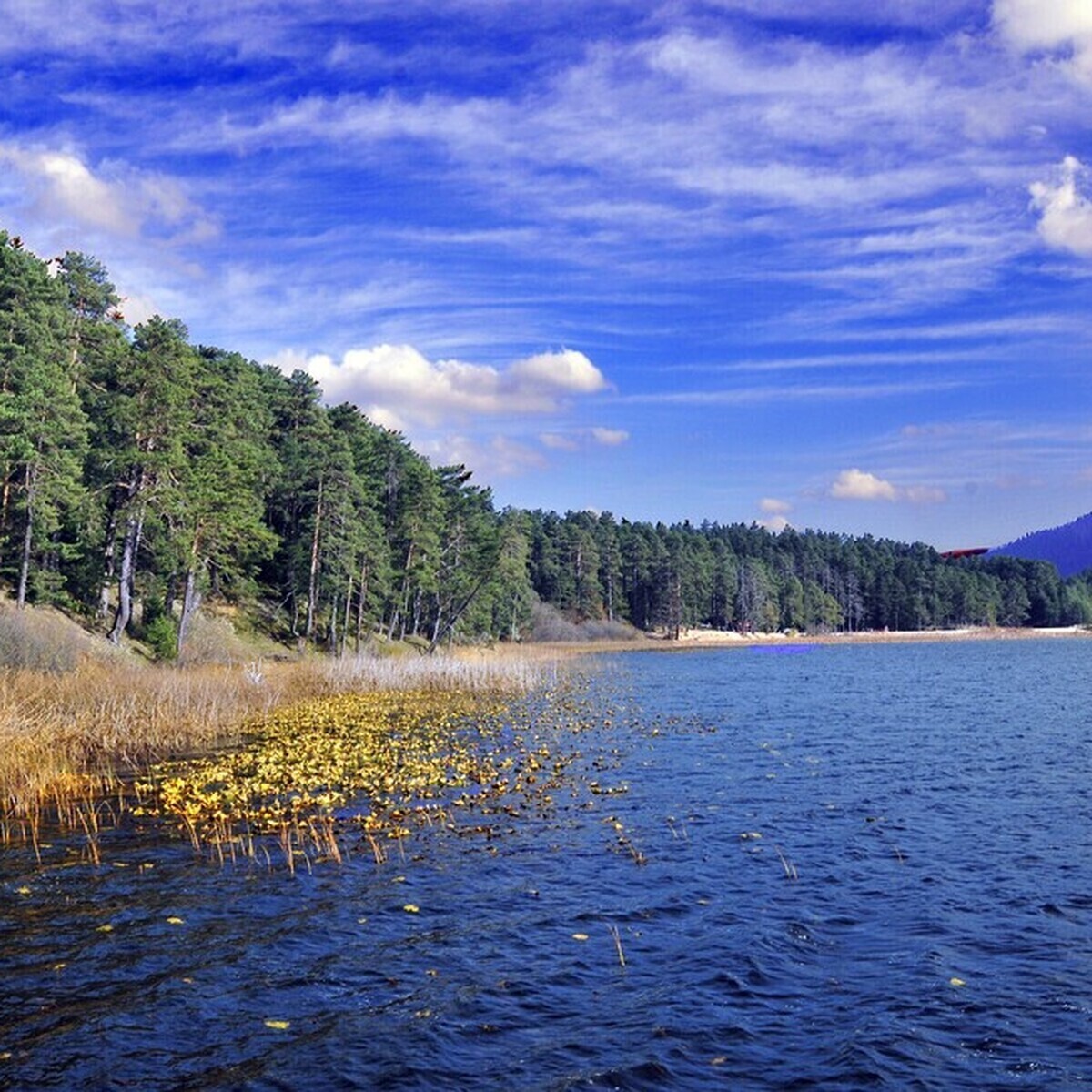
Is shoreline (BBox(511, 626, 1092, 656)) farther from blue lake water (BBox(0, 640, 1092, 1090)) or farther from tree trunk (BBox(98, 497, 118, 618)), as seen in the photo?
blue lake water (BBox(0, 640, 1092, 1090))

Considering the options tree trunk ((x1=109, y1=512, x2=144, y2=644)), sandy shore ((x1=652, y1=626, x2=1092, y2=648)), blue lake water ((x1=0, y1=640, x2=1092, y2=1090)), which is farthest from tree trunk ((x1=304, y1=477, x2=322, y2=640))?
sandy shore ((x1=652, y1=626, x2=1092, y2=648))

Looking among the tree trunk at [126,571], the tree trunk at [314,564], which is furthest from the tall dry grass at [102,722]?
the tree trunk at [314,564]

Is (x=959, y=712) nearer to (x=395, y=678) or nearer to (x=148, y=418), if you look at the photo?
(x=395, y=678)

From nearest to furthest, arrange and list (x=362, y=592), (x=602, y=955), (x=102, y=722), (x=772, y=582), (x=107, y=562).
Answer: (x=602, y=955) → (x=102, y=722) → (x=107, y=562) → (x=362, y=592) → (x=772, y=582)

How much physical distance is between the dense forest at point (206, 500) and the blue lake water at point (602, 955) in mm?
24102

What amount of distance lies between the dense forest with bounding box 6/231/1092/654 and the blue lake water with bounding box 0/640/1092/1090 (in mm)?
24102

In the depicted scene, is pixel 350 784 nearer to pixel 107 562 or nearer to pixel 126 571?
A: pixel 126 571

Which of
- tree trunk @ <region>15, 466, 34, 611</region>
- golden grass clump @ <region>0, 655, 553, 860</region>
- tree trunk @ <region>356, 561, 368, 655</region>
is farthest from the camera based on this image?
tree trunk @ <region>356, 561, 368, 655</region>

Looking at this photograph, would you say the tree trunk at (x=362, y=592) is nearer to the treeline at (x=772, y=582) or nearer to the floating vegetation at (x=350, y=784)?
the floating vegetation at (x=350, y=784)

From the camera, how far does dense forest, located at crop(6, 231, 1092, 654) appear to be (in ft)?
141

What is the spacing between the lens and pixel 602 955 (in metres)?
11.4

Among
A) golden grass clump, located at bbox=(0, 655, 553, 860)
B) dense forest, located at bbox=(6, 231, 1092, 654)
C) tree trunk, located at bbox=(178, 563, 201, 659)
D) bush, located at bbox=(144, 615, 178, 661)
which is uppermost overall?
dense forest, located at bbox=(6, 231, 1092, 654)

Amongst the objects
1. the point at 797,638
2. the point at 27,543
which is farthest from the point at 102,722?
the point at 797,638

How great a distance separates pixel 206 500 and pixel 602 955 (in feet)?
128
